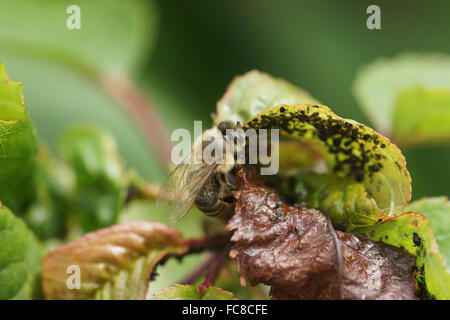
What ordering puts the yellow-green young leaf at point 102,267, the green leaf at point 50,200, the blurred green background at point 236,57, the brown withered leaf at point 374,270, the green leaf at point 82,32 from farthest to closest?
1. the blurred green background at point 236,57
2. the green leaf at point 82,32
3. the green leaf at point 50,200
4. the yellow-green young leaf at point 102,267
5. the brown withered leaf at point 374,270

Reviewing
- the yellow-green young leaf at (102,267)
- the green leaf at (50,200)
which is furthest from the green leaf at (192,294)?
the green leaf at (50,200)

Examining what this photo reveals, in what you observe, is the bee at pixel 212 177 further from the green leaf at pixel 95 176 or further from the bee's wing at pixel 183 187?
the green leaf at pixel 95 176

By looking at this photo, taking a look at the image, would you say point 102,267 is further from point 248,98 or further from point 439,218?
Result: point 439,218

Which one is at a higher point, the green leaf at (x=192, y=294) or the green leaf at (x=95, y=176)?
the green leaf at (x=95, y=176)

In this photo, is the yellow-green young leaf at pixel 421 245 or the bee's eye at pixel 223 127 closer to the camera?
the yellow-green young leaf at pixel 421 245
